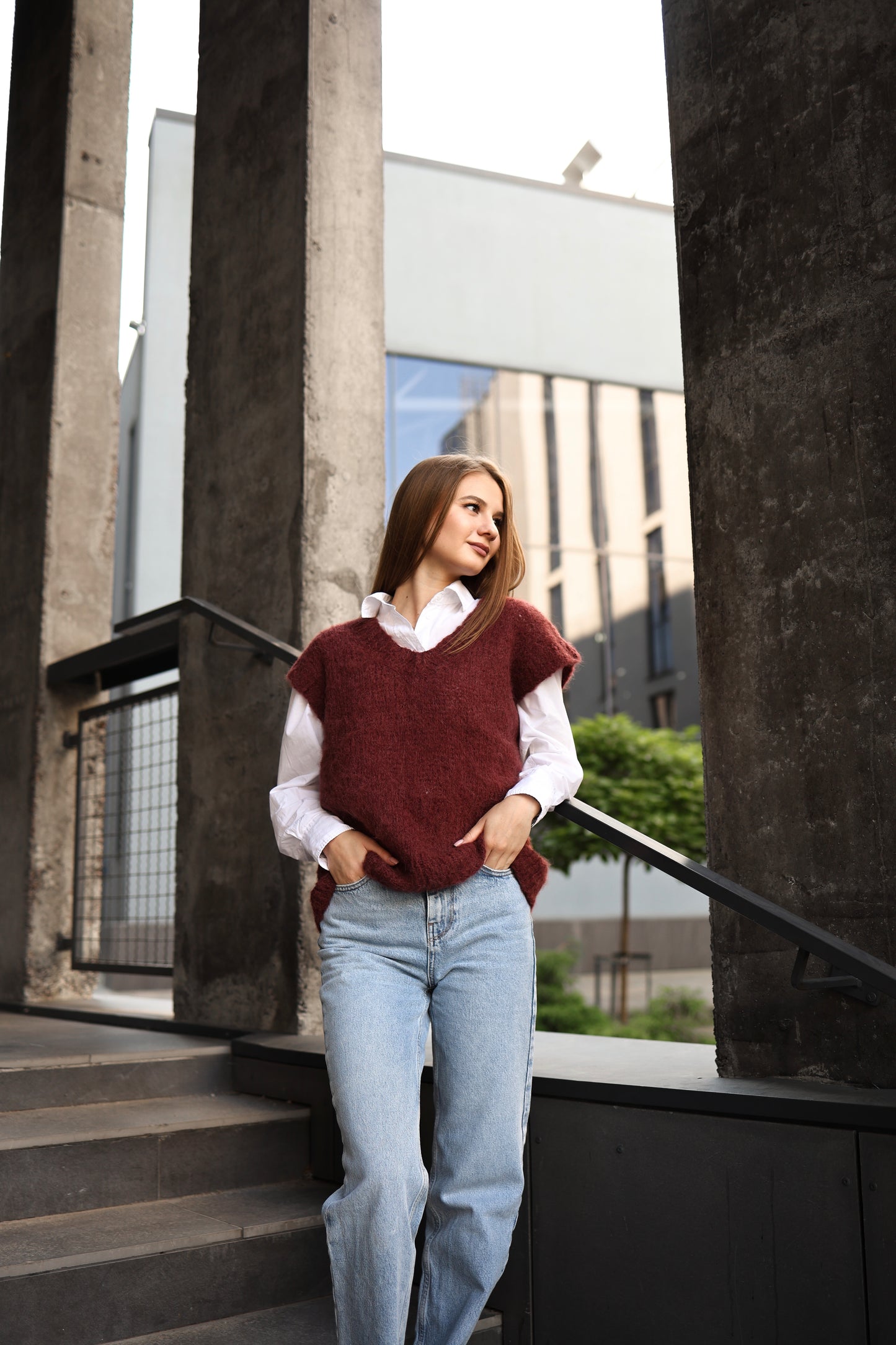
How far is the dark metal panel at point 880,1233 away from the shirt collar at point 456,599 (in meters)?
1.11

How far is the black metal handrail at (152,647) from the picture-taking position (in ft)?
11.2

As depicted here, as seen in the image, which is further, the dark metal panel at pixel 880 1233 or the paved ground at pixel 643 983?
the paved ground at pixel 643 983

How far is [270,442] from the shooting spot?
3.85 m

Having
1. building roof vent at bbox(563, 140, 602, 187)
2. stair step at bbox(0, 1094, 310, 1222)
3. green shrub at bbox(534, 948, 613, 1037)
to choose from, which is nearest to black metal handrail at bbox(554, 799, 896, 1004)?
stair step at bbox(0, 1094, 310, 1222)

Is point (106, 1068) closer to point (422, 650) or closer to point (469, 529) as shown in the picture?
point (422, 650)

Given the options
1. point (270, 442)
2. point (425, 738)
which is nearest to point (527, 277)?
point (270, 442)

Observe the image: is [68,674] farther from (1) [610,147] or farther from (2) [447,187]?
(1) [610,147]

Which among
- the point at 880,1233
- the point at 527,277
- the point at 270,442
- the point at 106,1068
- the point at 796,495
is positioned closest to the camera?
the point at 880,1233

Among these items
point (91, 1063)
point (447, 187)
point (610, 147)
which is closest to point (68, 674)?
point (91, 1063)

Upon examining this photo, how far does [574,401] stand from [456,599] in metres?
14.4

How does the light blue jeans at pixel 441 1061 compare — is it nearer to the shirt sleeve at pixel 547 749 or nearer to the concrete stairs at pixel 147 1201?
the shirt sleeve at pixel 547 749

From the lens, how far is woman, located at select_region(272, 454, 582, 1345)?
1.87 m

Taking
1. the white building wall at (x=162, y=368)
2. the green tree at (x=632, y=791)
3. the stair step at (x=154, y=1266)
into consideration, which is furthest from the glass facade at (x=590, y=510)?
the stair step at (x=154, y=1266)

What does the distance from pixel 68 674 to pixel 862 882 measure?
146 inches
